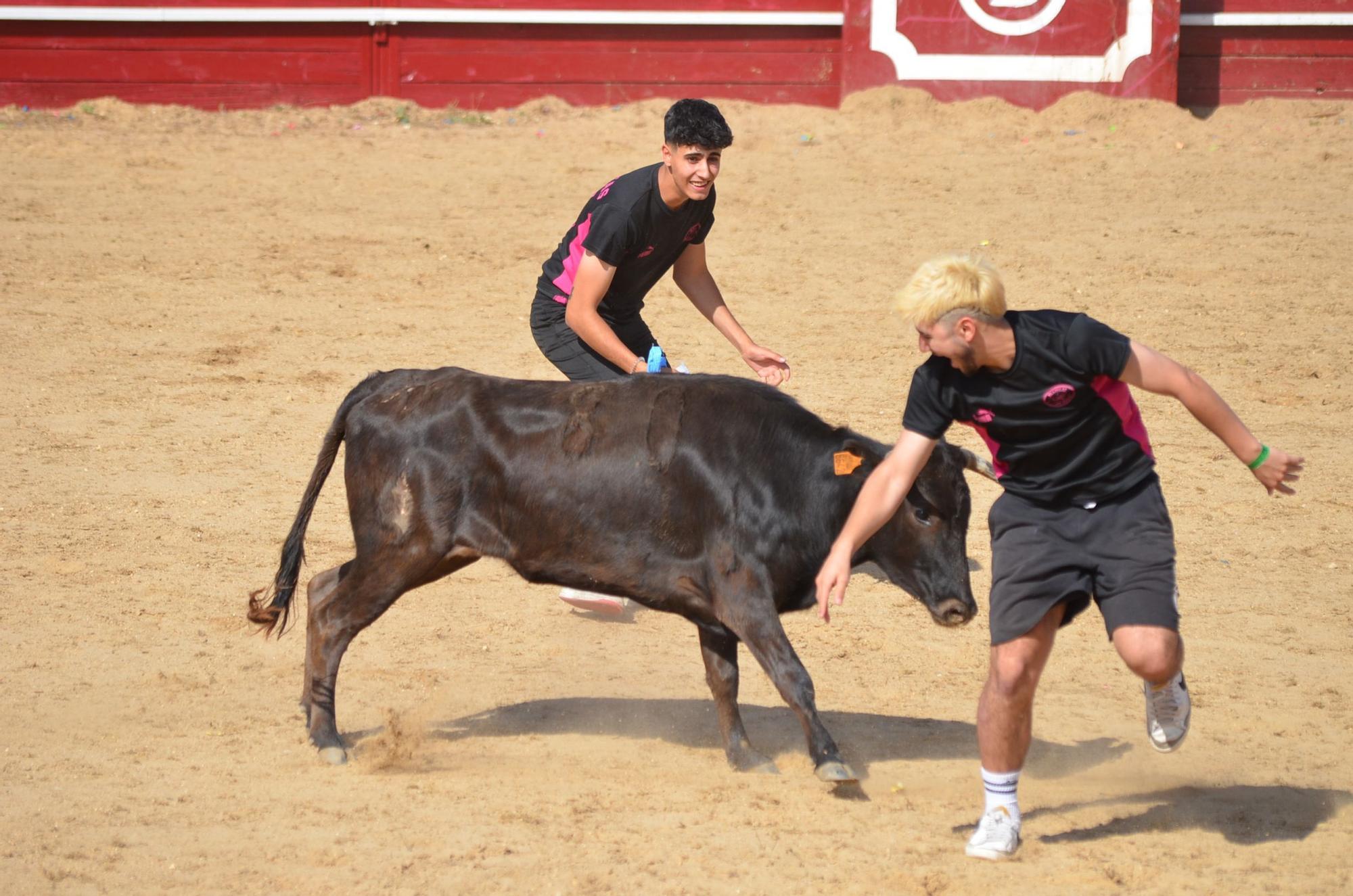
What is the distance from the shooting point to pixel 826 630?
22.3ft

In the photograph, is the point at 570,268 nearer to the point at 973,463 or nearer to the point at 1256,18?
the point at 973,463

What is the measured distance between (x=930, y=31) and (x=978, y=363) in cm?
1108

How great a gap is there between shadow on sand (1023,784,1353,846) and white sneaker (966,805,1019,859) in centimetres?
25

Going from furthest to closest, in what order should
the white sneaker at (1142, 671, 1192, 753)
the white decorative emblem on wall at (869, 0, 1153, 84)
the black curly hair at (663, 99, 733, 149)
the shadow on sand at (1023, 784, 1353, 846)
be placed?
the white decorative emblem on wall at (869, 0, 1153, 84) → the black curly hair at (663, 99, 733, 149) → the shadow on sand at (1023, 784, 1353, 846) → the white sneaker at (1142, 671, 1192, 753)

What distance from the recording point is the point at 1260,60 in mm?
14781

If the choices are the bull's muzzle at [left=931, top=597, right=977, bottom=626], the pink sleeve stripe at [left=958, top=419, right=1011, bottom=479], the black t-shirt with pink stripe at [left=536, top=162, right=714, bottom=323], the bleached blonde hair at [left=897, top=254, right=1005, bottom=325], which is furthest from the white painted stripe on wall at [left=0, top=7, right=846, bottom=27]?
the bleached blonde hair at [left=897, top=254, right=1005, bottom=325]

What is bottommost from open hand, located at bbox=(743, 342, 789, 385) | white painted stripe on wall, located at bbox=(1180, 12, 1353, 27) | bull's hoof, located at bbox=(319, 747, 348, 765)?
bull's hoof, located at bbox=(319, 747, 348, 765)

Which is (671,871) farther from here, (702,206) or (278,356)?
(278,356)

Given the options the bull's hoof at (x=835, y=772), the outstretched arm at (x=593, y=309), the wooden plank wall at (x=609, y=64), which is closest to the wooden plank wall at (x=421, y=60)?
the wooden plank wall at (x=609, y=64)

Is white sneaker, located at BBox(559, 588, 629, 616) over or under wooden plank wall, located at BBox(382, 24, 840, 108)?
under

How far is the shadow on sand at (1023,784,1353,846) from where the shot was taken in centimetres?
463

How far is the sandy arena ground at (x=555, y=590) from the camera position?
4.53 metres

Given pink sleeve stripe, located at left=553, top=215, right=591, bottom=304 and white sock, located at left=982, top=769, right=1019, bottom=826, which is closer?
white sock, located at left=982, top=769, right=1019, bottom=826

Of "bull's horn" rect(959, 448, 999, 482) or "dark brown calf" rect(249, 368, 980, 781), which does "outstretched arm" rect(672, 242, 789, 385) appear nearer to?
"dark brown calf" rect(249, 368, 980, 781)
